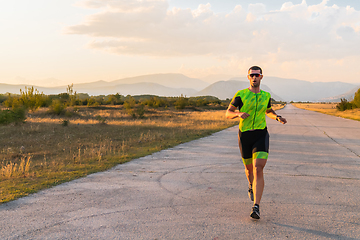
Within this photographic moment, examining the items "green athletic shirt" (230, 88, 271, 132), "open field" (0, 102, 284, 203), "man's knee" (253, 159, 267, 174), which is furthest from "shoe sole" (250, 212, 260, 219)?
"open field" (0, 102, 284, 203)

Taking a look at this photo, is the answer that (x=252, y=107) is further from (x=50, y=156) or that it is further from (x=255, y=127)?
(x=50, y=156)

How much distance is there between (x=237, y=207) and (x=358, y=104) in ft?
170

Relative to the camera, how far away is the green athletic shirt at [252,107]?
446 cm

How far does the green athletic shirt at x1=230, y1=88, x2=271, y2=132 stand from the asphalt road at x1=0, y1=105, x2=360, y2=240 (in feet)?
4.74

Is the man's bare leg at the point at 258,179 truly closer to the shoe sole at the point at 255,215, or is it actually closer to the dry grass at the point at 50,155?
the shoe sole at the point at 255,215

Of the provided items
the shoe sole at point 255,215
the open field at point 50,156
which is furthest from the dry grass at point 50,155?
the shoe sole at point 255,215

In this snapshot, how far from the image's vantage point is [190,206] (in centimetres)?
488

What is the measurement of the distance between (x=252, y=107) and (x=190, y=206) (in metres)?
2.00

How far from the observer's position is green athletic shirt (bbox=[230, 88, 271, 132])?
14.6 feet

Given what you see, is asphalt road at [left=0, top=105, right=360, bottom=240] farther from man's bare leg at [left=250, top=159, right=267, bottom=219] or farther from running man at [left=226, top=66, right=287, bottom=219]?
running man at [left=226, top=66, right=287, bottom=219]

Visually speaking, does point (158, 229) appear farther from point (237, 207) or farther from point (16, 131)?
point (16, 131)

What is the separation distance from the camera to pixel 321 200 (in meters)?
5.28

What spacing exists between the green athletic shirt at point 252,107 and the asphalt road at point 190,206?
4.74ft

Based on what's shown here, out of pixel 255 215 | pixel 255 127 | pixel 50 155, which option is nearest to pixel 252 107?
pixel 255 127
